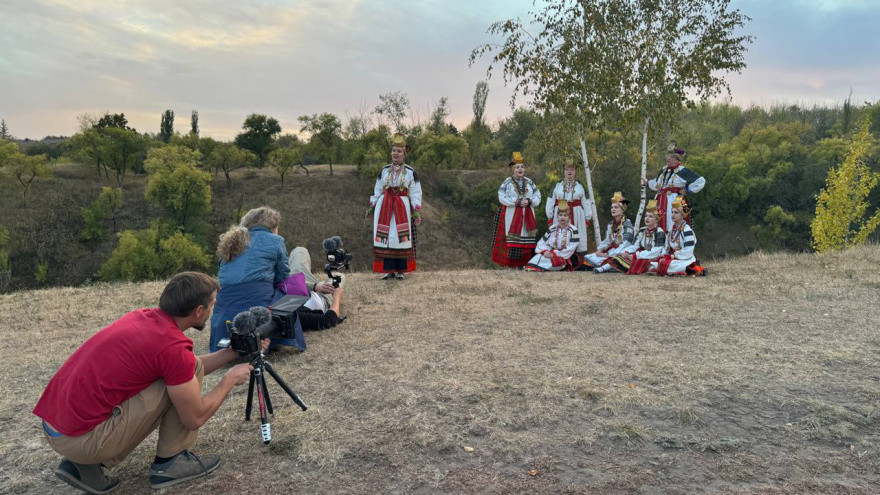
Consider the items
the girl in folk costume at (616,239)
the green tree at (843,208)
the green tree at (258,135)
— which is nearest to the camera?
the girl in folk costume at (616,239)

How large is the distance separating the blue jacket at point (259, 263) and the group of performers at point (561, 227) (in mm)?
3672

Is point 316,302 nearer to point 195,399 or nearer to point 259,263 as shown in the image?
point 259,263

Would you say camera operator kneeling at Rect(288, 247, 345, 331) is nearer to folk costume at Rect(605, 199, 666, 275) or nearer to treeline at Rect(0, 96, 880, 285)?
folk costume at Rect(605, 199, 666, 275)

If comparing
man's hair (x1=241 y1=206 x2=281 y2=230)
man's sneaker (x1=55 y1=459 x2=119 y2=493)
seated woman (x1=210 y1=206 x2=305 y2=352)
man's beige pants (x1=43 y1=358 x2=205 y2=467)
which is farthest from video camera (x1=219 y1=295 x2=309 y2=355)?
man's hair (x1=241 y1=206 x2=281 y2=230)

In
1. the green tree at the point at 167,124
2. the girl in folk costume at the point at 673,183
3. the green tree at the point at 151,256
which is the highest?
the green tree at the point at 167,124

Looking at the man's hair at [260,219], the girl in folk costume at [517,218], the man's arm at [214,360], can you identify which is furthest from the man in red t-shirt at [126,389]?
the girl in folk costume at [517,218]

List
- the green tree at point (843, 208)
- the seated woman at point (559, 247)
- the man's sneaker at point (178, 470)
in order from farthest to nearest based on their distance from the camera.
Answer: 1. the green tree at point (843, 208)
2. the seated woman at point (559, 247)
3. the man's sneaker at point (178, 470)

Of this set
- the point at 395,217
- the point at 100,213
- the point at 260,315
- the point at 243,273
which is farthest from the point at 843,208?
the point at 100,213

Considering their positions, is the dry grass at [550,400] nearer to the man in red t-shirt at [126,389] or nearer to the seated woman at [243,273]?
the man in red t-shirt at [126,389]

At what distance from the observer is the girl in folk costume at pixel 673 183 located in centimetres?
850

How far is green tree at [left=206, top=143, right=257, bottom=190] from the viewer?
24.6 meters

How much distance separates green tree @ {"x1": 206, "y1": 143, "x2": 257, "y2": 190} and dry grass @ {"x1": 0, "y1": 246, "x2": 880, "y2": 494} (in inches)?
766

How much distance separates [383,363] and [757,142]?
914 inches

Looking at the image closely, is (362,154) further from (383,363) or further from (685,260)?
(383,363)
